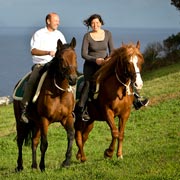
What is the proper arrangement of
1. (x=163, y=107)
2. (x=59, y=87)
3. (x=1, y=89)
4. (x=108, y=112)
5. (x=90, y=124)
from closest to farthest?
(x=59, y=87), (x=108, y=112), (x=90, y=124), (x=163, y=107), (x=1, y=89)

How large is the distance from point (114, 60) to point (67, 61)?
1738 mm

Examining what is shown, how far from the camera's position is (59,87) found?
993 centimetres

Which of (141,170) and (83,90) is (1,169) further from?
(141,170)

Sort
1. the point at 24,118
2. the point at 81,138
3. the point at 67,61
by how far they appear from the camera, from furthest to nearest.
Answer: the point at 81,138
the point at 24,118
the point at 67,61

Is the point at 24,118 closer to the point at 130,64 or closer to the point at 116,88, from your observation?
the point at 116,88

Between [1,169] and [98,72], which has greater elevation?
[98,72]

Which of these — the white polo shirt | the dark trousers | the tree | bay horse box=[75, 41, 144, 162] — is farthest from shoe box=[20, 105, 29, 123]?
the tree

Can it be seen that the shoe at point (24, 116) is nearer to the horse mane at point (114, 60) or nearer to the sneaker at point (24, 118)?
the sneaker at point (24, 118)

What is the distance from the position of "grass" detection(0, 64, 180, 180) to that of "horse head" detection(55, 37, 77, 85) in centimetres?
170

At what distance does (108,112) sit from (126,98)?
49cm

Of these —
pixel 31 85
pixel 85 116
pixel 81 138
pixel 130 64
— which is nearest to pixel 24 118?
pixel 31 85

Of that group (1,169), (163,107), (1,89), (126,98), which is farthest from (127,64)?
(1,89)

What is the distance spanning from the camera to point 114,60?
10.8m

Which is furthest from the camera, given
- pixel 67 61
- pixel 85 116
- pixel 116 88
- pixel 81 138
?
pixel 81 138
